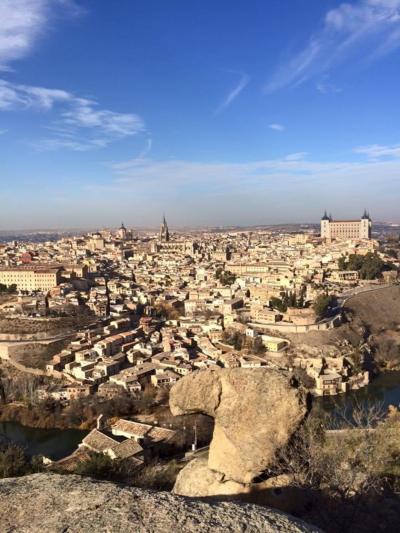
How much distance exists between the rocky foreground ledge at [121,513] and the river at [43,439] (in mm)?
11828

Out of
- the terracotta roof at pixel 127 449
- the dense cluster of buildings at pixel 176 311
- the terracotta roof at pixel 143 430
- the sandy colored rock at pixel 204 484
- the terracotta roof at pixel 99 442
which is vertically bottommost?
the terracotta roof at pixel 143 430

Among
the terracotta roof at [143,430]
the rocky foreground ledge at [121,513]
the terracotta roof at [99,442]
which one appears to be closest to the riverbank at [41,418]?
the terracotta roof at [143,430]

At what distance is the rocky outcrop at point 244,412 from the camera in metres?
3.84

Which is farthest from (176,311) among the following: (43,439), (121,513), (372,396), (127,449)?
(121,513)

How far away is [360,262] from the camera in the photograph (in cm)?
3212

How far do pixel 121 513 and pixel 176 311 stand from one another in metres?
24.8

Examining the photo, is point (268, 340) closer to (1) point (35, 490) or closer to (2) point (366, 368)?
(2) point (366, 368)

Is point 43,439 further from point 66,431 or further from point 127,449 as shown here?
point 127,449

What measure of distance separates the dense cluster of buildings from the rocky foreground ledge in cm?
1413

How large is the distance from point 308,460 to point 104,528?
2236 mm

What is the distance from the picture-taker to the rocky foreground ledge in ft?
7.34

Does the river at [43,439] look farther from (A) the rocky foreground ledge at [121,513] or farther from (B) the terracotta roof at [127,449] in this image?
(A) the rocky foreground ledge at [121,513]

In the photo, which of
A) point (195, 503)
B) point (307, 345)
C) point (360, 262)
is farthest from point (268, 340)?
point (195, 503)

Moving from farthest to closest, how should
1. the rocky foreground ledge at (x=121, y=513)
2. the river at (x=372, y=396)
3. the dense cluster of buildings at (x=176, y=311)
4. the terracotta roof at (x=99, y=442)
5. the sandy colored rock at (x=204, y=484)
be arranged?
the dense cluster of buildings at (x=176, y=311), the river at (x=372, y=396), the terracotta roof at (x=99, y=442), the sandy colored rock at (x=204, y=484), the rocky foreground ledge at (x=121, y=513)
